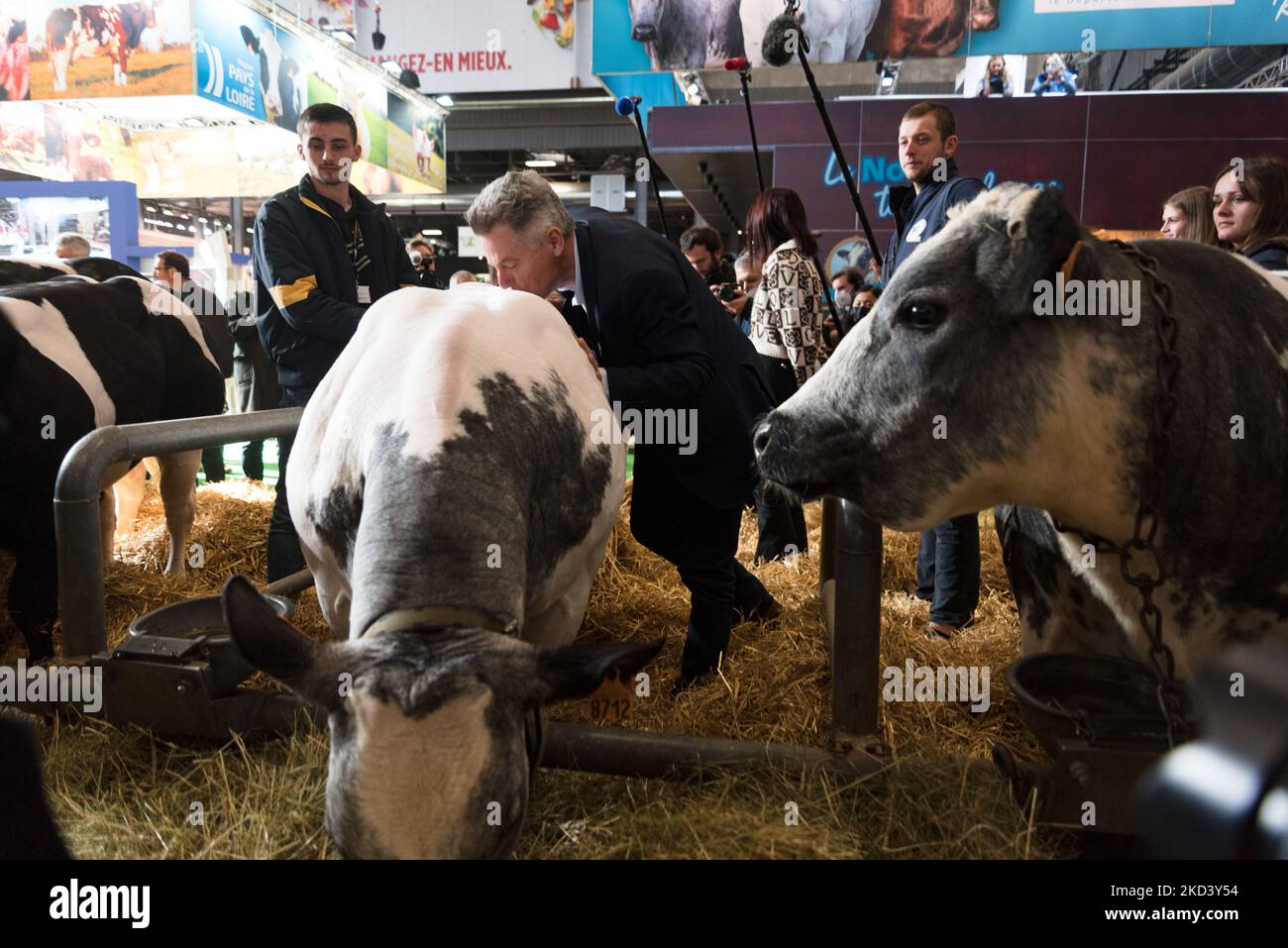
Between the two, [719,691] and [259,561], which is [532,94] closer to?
[259,561]

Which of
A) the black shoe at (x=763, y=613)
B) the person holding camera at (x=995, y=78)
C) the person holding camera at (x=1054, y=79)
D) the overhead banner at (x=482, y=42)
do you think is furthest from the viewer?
the overhead banner at (x=482, y=42)

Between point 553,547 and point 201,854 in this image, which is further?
point 553,547

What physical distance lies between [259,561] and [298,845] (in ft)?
10.8

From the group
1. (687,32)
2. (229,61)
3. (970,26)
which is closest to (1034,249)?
(970,26)

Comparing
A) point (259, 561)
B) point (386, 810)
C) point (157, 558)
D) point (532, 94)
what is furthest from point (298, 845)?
point (532, 94)

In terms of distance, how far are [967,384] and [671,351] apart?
1.23 metres

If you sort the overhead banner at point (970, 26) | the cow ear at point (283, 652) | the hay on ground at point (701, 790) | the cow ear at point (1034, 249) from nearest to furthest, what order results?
the cow ear at point (283, 652), the cow ear at point (1034, 249), the hay on ground at point (701, 790), the overhead banner at point (970, 26)

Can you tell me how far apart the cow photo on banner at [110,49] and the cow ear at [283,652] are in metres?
10.1

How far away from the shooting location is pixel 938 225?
363 centimetres

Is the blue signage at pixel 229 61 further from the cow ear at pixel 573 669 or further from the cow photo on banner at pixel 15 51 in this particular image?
the cow ear at pixel 573 669

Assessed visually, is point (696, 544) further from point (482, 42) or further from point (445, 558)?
point (482, 42)

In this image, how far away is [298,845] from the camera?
2057 millimetres

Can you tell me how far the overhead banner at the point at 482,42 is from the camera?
1489cm

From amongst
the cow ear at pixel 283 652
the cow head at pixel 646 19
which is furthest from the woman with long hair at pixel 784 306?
the cow head at pixel 646 19
